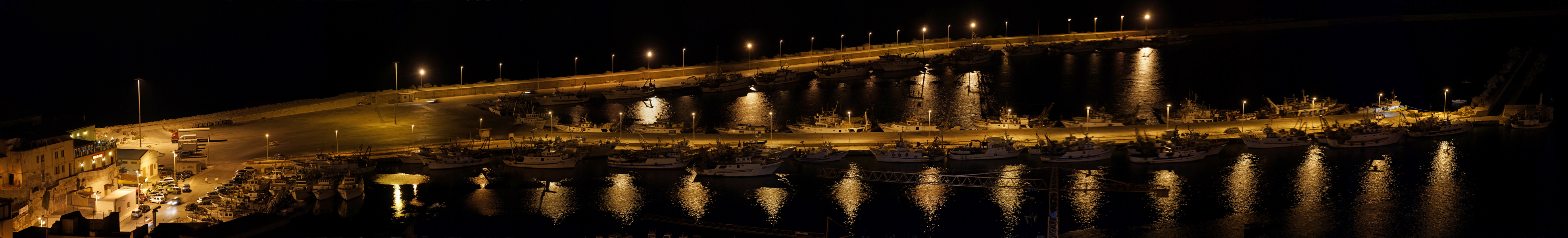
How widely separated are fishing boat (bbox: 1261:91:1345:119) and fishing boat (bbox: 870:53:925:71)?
58.4 feet

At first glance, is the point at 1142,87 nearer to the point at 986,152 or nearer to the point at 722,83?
the point at 722,83

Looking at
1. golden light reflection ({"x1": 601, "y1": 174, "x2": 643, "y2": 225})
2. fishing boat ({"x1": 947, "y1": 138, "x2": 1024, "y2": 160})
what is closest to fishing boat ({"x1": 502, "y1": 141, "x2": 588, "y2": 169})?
golden light reflection ({"x1": 601, "y1": 174, "x2": 643, "y2": 225})

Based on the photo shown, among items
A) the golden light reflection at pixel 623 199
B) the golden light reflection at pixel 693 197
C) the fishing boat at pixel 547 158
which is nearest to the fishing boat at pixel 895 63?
the fishing boat at pixel 547 158

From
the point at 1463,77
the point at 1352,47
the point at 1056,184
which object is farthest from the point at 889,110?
the point at 1352,47

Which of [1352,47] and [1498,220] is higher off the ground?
[1352,47]

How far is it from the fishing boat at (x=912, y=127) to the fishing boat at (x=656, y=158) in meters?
8.50

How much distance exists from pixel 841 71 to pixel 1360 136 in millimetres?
25191

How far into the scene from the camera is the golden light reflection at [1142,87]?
5088cm

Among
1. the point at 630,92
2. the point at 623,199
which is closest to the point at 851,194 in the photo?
the point at 623,199

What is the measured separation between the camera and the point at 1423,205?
35312mm

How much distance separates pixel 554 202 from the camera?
3491 centimetres

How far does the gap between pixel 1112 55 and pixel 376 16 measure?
4638 centimetres

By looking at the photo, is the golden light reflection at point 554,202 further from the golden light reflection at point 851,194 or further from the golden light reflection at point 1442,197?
the golden light reflection at point 1442,197

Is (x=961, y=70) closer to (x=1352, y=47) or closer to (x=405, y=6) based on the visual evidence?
(x=1352, y=47)
